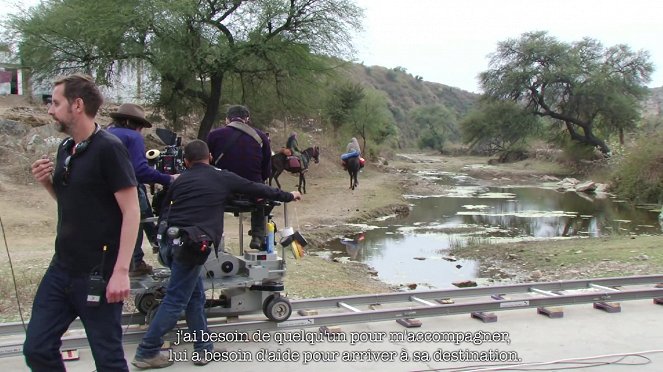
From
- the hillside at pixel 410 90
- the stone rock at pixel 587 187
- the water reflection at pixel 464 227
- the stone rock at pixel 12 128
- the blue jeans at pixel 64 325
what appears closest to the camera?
the blue jeans at pixel 64 325

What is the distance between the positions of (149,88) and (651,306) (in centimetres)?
2325

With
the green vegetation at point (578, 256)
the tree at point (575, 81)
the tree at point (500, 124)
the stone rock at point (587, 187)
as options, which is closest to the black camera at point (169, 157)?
the green vegetation at point (578, 256)

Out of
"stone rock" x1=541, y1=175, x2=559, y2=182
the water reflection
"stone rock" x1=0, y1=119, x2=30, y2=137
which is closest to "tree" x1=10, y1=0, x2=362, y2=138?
"stone rock" x1=0, y1=119, x2=30, y2=137

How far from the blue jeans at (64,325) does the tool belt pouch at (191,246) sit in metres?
1.23

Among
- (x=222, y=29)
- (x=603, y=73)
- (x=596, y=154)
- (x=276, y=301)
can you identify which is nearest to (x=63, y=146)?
(x=276, y=301)

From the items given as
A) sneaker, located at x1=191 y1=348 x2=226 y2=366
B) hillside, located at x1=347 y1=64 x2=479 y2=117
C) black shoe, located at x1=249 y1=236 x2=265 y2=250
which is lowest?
sneaker, located at x1=191 y1=348 x2=226 y2=366

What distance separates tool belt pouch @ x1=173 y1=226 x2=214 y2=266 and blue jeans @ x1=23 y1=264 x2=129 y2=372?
1226 millimetres

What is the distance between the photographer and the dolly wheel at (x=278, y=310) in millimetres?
5609

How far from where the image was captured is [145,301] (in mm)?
5559

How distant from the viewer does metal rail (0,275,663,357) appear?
5391 millimetres

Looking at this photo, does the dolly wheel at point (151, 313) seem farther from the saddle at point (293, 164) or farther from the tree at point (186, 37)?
the tree at point (186, 37)

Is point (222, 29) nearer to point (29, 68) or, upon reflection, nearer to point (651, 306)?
point (29, 68)
